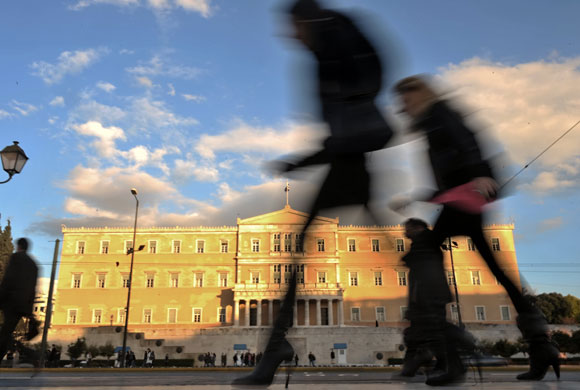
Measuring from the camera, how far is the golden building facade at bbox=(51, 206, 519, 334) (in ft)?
175

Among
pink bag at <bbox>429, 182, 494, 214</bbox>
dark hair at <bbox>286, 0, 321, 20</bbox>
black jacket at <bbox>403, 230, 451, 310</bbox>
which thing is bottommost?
black jacket at <bbox>403, 230, 451, 310</bbox>

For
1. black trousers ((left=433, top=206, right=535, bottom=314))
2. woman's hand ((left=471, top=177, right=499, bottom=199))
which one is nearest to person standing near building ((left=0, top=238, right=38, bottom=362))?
black trousers ((left=433, top=206, right=535, bottom=314))

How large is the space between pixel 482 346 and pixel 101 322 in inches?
2293

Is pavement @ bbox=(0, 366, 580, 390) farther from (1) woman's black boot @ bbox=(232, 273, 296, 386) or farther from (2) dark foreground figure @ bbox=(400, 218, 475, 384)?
(1) woman's black boot @ bbox=(232, 273, 296, 386)

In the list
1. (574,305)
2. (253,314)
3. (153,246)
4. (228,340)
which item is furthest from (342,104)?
(574,305)

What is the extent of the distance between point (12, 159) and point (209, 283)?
48784 millimetres

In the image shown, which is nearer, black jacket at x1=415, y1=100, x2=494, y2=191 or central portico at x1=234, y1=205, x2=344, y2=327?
black jacket at x1=415, y1=100, x2=494, y2=191

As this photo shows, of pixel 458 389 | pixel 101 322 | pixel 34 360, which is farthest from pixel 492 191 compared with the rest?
pixel 101 322

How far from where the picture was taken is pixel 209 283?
55.4 m

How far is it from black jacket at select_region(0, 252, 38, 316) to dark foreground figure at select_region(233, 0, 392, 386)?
3.26 metres

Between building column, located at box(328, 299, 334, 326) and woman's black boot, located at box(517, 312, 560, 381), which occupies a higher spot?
building column, located at box(328, 299, 334, 326)

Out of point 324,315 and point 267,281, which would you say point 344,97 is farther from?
point 267,281

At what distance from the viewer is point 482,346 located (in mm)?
2387

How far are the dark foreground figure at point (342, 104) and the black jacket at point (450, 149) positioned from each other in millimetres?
268
